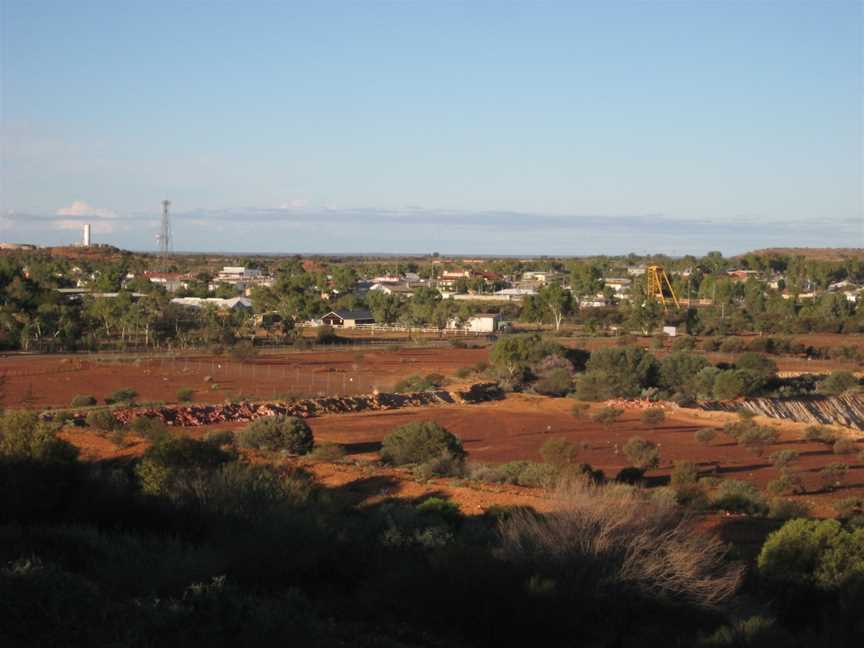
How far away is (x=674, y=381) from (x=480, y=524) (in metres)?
35.4

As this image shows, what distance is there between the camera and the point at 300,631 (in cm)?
855

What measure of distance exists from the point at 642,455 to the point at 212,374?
27.1m

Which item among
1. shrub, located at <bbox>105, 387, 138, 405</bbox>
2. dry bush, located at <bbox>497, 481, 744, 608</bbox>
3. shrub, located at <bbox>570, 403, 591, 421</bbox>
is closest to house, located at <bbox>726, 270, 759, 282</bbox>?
shrub, located at <bbox>570, 403, 591, 421</bbox>

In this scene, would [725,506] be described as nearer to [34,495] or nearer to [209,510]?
[209,510]

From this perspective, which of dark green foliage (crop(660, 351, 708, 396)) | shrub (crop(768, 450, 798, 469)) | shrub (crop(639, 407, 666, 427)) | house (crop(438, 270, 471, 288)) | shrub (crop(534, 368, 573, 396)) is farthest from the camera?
house (crop(438, 270, 471, 288))

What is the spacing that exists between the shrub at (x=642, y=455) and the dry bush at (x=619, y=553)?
14.1 meters

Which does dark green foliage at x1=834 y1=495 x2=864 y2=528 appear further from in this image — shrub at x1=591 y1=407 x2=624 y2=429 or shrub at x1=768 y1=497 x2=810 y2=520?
shrub at x1=591 y1=407 x2=624 y2=429

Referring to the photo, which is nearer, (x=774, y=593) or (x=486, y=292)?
(x=774, y=593)

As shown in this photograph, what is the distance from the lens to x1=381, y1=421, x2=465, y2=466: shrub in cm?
2558

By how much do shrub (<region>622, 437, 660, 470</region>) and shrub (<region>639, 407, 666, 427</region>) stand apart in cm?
946

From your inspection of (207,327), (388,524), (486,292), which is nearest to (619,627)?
(388,524)

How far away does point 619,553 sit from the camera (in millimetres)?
12758

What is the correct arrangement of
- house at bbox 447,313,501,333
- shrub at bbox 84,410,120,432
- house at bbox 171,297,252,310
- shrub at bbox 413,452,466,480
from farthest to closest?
house at bbox 171,297,252,310, house at bbox 447,313,501,333, shrub at bbox 84,410,120,432, shrub at bbox 413,452,466,480

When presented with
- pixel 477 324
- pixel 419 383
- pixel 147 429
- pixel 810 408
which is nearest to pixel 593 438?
pixel 419 383
